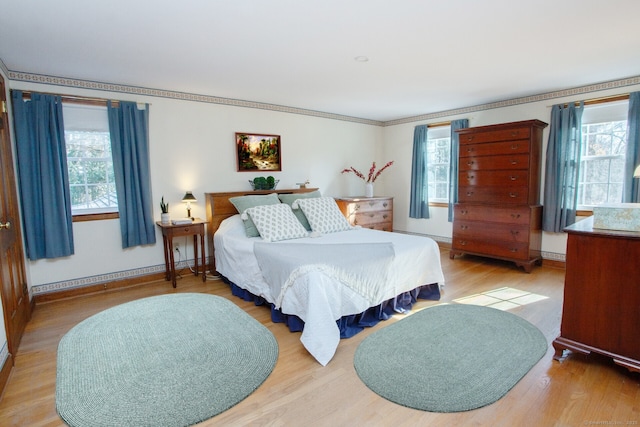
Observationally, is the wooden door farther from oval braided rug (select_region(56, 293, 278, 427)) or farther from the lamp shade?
the lamp shade

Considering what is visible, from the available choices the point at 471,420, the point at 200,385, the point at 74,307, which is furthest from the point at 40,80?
the point at 471,420

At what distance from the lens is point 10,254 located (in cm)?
259

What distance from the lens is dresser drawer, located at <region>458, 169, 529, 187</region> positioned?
4180 mm

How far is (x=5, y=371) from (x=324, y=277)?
210cm

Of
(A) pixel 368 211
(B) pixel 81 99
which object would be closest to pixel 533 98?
(A) pixel 368 211

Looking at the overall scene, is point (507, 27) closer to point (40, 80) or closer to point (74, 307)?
point (40, 80)

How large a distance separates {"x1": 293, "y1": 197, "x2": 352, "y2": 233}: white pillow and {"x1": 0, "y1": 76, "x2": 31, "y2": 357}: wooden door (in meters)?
2.61

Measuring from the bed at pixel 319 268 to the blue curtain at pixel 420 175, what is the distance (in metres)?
2.28

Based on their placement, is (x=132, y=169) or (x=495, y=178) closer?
(x=132, y=169)

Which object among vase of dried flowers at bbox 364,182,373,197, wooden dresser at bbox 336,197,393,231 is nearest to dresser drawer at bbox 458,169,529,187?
wooden dresser at bbox 336,197,393,231

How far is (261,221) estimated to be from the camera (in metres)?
3.52

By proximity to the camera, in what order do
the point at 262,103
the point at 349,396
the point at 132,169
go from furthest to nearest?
the point at 262,103 → the point at 132,169 → the point at 349,396

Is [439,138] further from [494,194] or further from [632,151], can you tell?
[632,151]

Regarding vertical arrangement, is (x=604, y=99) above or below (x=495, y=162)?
above
